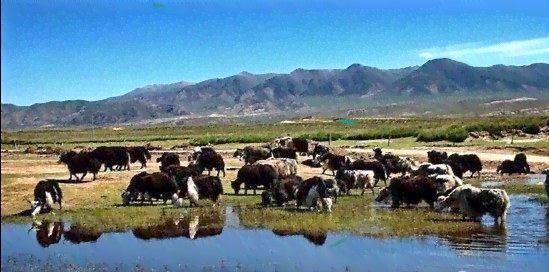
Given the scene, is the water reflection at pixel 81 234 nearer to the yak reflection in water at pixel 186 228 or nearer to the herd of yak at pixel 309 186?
the yak reflection in water at pixel 186 228

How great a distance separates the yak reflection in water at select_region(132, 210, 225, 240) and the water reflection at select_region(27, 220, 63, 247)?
1.84 metres

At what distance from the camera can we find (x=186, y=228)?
50.1 ft

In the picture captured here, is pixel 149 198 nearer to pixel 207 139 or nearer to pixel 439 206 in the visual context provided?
pixel 439 206

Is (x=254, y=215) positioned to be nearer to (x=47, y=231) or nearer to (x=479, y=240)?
(x=47, y=231)

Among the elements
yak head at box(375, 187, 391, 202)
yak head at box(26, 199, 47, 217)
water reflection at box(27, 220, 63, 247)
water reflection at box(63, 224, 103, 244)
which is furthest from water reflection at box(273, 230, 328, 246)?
yak head at box(26, 199, 47, 217)

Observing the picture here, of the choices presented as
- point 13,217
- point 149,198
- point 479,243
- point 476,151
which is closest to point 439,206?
point 479,243

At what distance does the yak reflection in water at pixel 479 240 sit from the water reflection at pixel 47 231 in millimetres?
9078

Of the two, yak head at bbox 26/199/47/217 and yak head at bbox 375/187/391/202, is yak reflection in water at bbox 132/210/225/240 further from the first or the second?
yak head at bbox 375/187/391/202

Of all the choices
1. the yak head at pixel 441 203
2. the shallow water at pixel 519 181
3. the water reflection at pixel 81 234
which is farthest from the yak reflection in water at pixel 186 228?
the shallow water at pixel 519 181

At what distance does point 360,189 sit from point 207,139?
3603 cm

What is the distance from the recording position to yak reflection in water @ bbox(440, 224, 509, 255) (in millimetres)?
12953

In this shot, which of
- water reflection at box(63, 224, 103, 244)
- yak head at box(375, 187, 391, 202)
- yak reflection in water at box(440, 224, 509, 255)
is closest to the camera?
yak reflection in water at box(440, 224, 509, 255)

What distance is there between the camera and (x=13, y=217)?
1609cm

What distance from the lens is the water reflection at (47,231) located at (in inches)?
535
